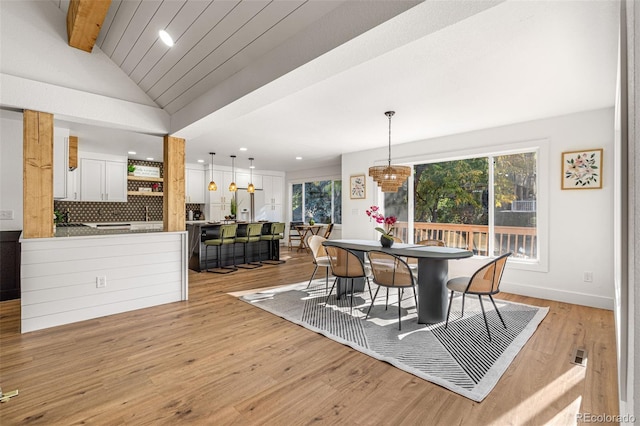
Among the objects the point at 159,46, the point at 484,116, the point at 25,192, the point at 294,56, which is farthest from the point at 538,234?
the point at 25,192

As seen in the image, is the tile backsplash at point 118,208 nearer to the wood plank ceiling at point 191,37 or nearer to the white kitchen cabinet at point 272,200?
the white kitchen cabinet at point 272,200

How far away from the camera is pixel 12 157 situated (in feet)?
13.8

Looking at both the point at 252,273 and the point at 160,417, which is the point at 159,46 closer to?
the point at 160,417

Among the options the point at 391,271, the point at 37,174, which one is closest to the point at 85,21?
the point at 37,174

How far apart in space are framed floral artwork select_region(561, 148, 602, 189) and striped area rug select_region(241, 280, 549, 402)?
5.57ft

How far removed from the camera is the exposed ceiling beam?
2.87m

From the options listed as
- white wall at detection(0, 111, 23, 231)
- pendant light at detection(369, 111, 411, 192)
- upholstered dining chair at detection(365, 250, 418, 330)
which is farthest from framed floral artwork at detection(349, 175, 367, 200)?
white wall at detection(0, 111, 23, 231)

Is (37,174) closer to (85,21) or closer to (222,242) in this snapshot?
(85,21)

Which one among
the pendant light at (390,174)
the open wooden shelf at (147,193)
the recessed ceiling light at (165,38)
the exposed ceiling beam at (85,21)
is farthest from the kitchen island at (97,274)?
the open wooden shelf at (147,193)

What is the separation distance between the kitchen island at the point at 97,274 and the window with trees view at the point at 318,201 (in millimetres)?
5627

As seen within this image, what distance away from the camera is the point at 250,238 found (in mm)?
6715

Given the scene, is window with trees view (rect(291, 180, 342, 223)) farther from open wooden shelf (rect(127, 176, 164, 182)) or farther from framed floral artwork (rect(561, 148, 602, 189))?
framed floral artwork (rect(561, 148, 602, 189))

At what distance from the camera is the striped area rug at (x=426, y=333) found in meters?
2.36

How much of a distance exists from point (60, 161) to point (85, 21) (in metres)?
2.13
